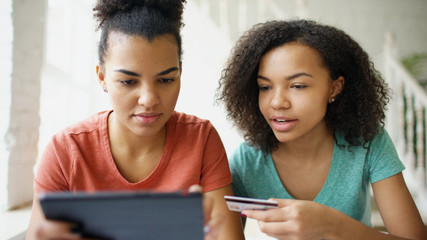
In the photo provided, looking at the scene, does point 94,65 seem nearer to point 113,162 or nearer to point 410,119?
point 113,162

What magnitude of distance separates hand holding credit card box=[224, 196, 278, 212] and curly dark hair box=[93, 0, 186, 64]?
0.65 metres

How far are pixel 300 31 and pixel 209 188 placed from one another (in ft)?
2.72

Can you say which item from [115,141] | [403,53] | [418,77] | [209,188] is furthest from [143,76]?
[403,53]

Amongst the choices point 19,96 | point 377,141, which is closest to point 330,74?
point 377,141

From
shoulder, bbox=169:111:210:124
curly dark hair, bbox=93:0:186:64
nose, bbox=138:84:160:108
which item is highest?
curly dark hair, bbox=93:0:186:64

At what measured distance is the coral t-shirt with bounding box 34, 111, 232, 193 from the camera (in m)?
1.18

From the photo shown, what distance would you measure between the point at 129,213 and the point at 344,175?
1.17m

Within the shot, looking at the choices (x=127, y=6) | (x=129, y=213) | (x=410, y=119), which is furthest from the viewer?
(x=410, y=119)

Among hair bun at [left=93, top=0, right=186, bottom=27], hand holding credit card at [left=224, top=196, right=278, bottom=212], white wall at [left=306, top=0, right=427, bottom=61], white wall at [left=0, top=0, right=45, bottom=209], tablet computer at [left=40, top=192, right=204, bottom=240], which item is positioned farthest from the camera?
white wall at [left=306, top=0, right=427, bottom=61]

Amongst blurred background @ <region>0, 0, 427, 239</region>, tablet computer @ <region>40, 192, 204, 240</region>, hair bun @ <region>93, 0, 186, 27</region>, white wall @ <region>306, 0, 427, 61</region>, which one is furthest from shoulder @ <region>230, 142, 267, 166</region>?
white wall @ <region>306, 0, 427, 61</region>

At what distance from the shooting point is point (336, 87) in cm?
150

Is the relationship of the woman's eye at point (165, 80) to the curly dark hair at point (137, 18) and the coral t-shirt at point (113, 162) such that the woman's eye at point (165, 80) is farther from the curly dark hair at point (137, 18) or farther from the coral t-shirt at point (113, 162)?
the coral t-shirt at point (113, 162)

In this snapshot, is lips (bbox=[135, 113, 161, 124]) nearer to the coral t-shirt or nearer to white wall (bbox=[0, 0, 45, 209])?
the coral t-shirt

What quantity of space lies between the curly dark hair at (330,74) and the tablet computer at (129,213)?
0.94 metres
